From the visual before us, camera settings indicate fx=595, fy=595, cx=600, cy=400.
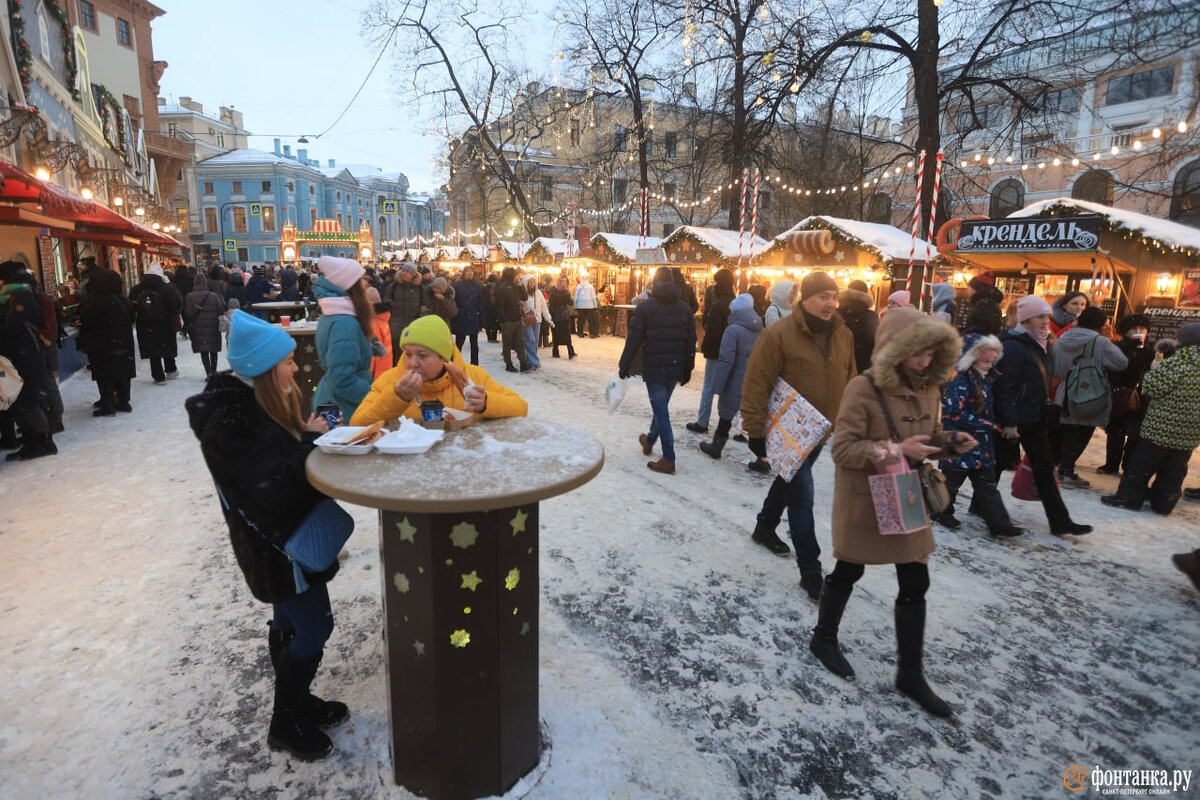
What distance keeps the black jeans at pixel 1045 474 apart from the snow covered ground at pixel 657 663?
0.75ft

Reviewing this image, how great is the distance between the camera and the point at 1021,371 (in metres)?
4.45

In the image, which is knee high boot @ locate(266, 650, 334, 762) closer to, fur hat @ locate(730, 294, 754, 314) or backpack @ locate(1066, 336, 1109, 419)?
fur hat @ locate(730, 294, 754, 314)

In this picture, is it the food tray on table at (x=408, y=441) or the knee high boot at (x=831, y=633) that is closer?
the food tray on table at (x=408, y=441)

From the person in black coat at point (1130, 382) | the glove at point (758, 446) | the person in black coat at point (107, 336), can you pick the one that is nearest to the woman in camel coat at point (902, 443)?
the glove at point (758, 446)

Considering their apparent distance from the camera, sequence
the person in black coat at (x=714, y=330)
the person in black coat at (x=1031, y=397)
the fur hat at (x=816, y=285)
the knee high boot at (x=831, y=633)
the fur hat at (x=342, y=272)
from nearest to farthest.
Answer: the knee high boot at (x=831, y=633), the fur hat at (x=816, y=285), the fur hat at (x=342, y=272), the person in black coat at (x=1031, y=397), the person in black coat at (x=714, y=330)

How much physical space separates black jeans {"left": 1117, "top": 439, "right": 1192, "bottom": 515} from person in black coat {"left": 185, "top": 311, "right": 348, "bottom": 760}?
617 cm

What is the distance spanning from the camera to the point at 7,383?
5.22 metres

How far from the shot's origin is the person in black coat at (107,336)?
7156 millimetres

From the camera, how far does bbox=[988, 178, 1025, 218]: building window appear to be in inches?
1116

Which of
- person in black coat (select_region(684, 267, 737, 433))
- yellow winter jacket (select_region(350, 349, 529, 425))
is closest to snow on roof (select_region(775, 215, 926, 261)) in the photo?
person in black coat (select_region(684, 267, 737, 433))

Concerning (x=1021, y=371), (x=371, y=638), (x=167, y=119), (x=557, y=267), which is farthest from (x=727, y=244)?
(x=167, y=119)

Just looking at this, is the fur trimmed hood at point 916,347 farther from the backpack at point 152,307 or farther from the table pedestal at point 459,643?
the backpack at point 152,307

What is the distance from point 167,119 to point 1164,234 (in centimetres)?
7520

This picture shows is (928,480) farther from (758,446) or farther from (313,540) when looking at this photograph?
(313,540)
